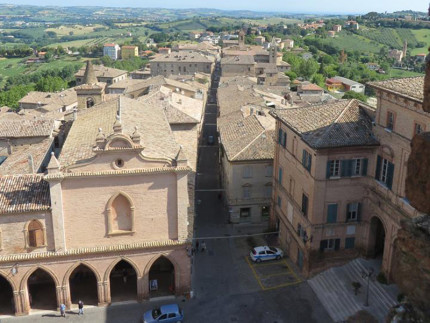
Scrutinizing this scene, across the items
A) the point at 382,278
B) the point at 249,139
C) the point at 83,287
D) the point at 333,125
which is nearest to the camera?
the point at 382,278

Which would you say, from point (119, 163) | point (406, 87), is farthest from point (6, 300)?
point (406, 87)

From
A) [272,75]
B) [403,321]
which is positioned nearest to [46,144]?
[403,321]

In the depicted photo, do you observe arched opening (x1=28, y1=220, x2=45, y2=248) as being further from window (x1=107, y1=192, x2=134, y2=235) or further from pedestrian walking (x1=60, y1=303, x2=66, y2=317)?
pedestrian walking (x1=60, y1=303, x2=66, y2=317)

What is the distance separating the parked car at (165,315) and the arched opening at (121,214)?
634 centimetres

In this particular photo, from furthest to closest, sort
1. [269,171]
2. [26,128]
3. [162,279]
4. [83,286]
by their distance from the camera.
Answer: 1. [26,128]
2. [269,171]
3. [162,279]
4. [83,286]

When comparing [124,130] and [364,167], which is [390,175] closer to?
[364,167]

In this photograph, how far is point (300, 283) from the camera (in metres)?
39.2

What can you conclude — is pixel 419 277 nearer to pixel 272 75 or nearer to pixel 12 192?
pixel 12 192

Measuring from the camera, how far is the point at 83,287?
38781mm

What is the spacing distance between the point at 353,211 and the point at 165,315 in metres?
17.1

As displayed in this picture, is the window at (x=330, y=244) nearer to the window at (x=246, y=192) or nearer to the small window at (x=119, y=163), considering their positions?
the window at (x=246, y=192)

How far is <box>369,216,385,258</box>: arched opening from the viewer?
38.0m

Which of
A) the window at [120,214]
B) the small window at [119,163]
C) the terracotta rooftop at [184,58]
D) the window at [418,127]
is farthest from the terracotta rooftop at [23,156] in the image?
the terracotta rooftop at [184,58]

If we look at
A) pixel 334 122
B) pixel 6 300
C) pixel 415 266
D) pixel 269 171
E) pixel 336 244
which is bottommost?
pixel 6 300
